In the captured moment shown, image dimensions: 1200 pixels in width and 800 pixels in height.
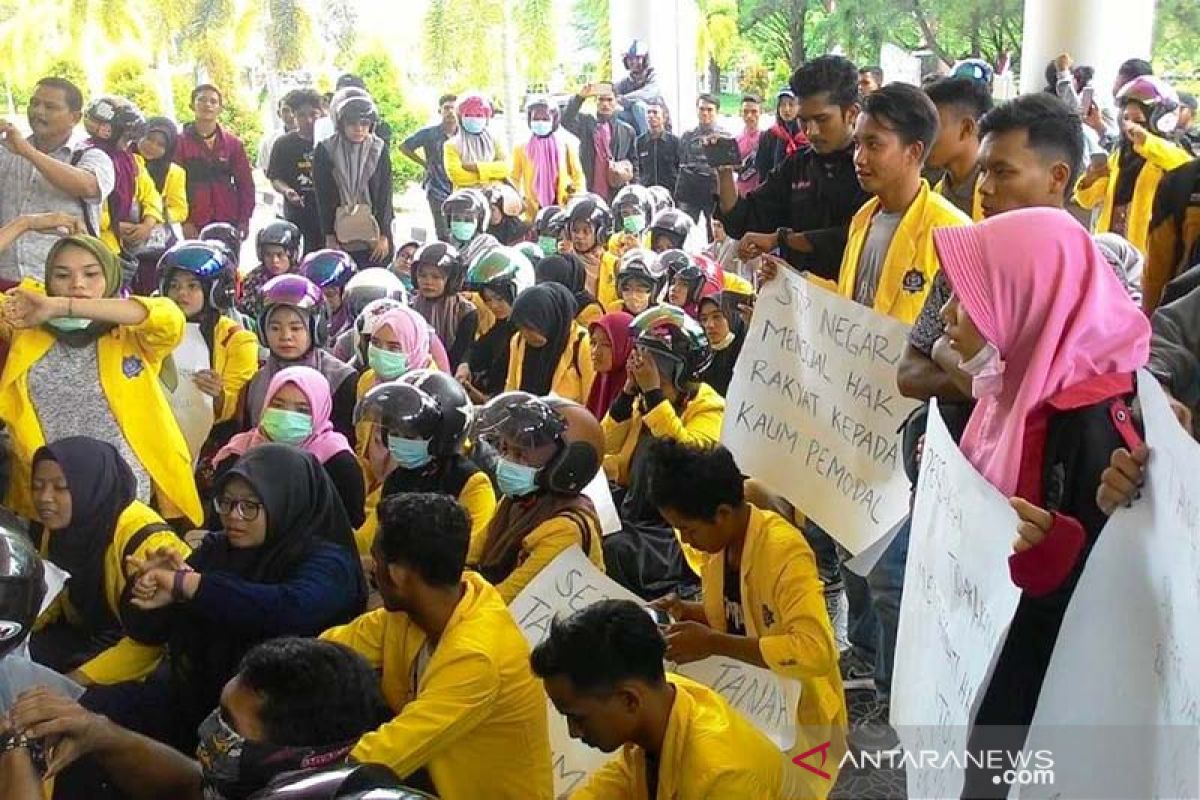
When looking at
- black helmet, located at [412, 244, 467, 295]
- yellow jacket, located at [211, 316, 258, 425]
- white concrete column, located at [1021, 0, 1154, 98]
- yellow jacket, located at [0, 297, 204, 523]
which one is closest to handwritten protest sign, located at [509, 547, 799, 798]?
yellow jacket, located at [0, 297, 204, 523]

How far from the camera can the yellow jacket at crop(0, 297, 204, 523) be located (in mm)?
3500

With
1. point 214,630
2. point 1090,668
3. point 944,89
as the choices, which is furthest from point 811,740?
point 944,89

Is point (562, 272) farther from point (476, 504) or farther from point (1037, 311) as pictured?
point (1037, 311)

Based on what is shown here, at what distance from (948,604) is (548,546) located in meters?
1.29

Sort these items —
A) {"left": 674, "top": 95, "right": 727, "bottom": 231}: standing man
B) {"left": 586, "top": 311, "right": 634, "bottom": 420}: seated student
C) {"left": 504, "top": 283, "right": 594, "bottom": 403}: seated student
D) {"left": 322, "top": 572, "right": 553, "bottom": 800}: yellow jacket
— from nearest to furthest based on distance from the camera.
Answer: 1. {"left": 322, "top": 572, "right": 553, "bottom": 800}: yellow jacket
2. {"left": 586, "top": 311, "right": 634, "bottom": 420}: seated student
3. {"left": 504, "top": 283, "right": 594, "bottom": 403}: seated student
4. {"left": 674, "top": 95, "right": 727, "bottom": 231}: standing man

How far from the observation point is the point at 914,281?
2848 mm

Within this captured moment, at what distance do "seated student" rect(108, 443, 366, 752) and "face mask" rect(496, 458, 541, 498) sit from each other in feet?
1.34

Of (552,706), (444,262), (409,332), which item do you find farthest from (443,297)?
(552,706)

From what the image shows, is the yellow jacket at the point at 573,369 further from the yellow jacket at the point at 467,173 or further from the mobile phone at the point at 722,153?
the yellow jacket at the point at 467,173

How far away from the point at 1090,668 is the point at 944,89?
6.79 feet

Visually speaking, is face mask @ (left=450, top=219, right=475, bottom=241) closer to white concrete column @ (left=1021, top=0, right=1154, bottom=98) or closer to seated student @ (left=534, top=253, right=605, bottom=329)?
seated student @ (left=534, top=253, right=605, bottom=329)

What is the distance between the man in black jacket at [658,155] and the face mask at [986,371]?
8219 millimetres

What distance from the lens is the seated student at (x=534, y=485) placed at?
3.04m

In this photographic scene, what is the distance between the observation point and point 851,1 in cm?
1634
